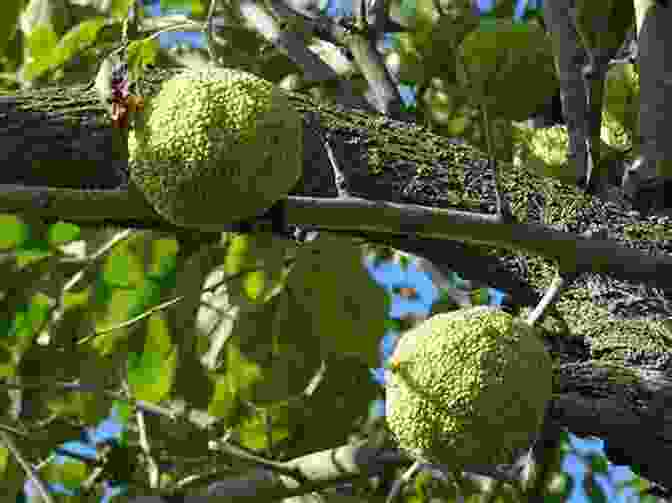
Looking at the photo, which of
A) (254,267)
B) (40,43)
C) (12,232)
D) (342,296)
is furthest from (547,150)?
(40,43)

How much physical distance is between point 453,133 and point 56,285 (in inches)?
38.2

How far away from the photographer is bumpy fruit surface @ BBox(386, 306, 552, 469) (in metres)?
1.23

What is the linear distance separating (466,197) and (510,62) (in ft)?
1.74

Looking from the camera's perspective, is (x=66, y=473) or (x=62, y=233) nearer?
(x=62, y=233)

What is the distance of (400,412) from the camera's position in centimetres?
129

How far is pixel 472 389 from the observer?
1.24 m

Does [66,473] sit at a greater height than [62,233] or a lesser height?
lesser

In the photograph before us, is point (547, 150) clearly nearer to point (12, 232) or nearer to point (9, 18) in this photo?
point (12, 232)

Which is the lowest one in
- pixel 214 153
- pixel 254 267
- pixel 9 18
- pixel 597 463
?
pixel 597 463

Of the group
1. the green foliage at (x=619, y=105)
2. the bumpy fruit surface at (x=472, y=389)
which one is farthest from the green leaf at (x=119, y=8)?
the bumpy fruit surface at (x=472, y=389)

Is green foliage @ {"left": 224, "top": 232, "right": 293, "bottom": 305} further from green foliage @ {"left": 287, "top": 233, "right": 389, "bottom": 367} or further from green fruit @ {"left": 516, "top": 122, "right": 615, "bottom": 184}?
green fruit @ {"left": 516, "top": 122, "right": 615, "bottom": 184}

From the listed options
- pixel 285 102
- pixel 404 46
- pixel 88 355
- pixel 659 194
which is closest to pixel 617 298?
pixel 659 194

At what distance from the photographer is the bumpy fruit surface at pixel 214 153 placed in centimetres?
108

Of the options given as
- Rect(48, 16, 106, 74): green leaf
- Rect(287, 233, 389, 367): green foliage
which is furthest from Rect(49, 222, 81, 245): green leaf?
Rect(287, 233, 389, 367): green foliage
